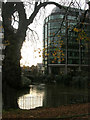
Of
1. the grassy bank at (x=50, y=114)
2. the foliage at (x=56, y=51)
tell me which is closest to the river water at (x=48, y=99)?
the grassy bank at (x=50, y=114)

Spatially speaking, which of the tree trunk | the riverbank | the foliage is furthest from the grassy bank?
the foliage

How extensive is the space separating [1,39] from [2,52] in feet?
1.88

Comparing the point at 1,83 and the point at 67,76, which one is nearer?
the point at 1,83

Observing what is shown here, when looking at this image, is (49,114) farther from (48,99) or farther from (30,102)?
(48,99)

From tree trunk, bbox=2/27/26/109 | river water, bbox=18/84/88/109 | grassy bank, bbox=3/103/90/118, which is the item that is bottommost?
river water, bbox=18/84/88/109

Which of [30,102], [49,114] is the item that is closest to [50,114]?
[49,114]

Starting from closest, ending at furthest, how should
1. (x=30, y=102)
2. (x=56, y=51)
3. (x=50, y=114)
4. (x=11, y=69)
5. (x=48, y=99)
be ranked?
(x=50, y=114) → (x=11, y=69) → (x=56, y=51) → (x=30, y=102) → (x=48, y=99)

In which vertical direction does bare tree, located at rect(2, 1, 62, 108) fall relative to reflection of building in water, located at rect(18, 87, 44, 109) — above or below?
above

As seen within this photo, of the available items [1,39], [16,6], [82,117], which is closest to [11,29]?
[1,39]

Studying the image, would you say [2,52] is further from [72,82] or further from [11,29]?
[72,82]

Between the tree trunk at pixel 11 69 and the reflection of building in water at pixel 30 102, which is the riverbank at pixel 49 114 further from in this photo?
the reflection of building in water at pixel 30 102

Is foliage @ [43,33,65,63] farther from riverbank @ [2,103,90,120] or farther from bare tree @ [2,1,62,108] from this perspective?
riverbank @ [2,103,90,120]

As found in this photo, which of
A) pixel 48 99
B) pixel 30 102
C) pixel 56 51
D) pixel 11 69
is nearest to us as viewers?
pixel 11 69

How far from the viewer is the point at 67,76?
26422 mm
